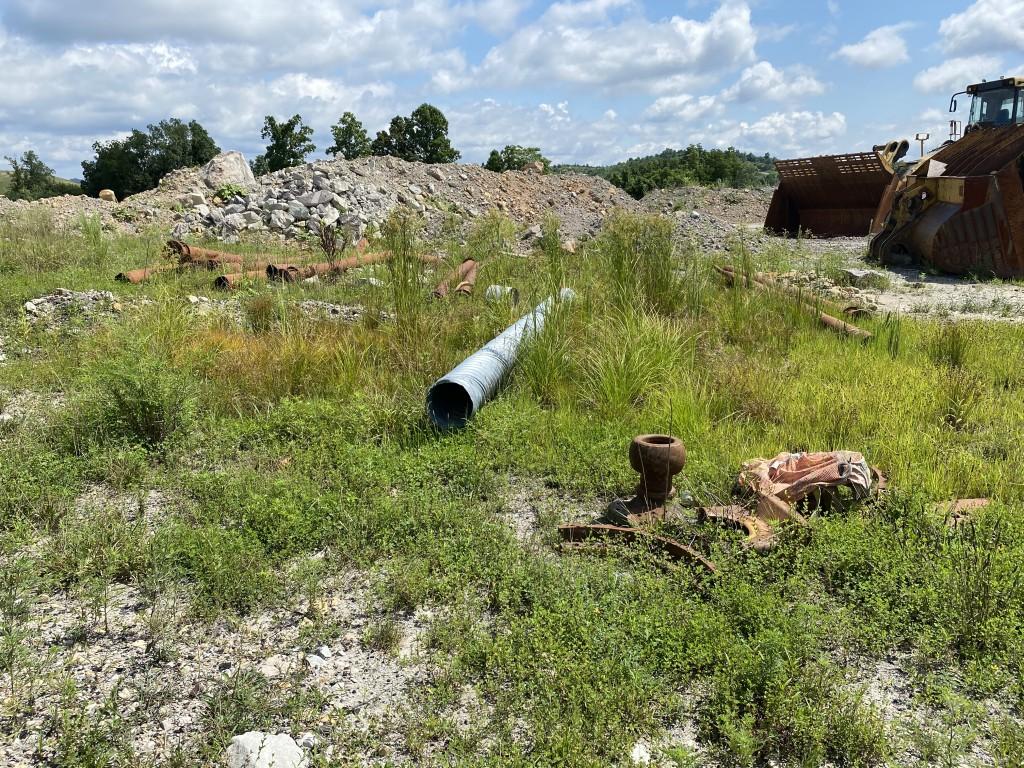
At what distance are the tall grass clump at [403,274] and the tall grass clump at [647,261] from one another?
1933 millimetres

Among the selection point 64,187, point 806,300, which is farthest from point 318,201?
point 64,187

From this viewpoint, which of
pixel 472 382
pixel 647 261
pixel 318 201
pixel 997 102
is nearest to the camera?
pixel 472 382

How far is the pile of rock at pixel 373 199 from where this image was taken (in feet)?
51.1

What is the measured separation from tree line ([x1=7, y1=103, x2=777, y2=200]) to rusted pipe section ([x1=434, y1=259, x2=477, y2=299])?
29.6 metres

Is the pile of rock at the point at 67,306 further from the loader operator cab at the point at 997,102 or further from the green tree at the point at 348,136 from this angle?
the green tree at the point at 348,136

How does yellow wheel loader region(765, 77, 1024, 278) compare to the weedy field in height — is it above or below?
above

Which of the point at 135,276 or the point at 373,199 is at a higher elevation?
the point at 373,199

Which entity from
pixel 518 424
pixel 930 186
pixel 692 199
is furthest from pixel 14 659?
pixel 692 199

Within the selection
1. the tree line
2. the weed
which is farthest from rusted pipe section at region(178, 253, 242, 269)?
the tree line

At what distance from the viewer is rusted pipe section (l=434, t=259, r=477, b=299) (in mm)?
7969

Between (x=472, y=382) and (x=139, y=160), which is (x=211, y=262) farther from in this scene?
(x=139, y=160)

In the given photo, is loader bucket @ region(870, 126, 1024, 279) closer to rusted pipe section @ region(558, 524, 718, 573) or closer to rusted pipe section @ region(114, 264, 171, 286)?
rusted pipe section @ region(558, 524, 718, 573)

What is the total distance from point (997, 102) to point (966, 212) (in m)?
6.22

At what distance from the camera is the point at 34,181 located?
47.6 meters
